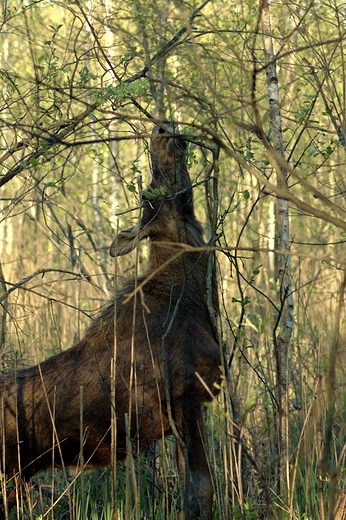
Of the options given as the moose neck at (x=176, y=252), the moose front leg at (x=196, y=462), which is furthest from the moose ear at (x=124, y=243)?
the moose front leg at (x=196, y=462)

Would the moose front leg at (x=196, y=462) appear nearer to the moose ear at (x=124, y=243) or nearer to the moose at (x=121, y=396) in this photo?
the moose at (x=121, y=396)

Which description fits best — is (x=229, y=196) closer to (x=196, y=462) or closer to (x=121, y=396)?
(x=121, y=396)

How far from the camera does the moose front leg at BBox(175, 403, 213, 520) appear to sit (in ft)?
10.5

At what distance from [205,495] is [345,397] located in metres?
2.43

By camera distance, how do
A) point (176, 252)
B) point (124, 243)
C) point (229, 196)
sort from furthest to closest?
point (176, 252), point (124, 243), point (229, 196)

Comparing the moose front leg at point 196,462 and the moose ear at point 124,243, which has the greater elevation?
the moose ear at point 124,243

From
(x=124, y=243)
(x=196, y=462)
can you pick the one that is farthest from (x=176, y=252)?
(x=196, y=462)

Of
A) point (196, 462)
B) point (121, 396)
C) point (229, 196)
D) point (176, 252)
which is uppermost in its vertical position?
point (229, 196)

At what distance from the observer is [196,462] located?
326 centimetres

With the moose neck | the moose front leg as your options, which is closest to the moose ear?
the moose neck

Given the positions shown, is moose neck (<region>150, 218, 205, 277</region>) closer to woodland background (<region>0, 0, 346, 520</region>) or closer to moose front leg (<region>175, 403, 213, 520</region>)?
woodland background (<region>0, 0, 346, 520</region>)

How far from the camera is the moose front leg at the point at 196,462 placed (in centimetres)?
321

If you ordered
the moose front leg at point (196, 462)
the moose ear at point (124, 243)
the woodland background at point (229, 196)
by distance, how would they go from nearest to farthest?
the woodland background at point (229, 196)
the moose front leg at point (196, 462)
the moose ear at point (124, 243)

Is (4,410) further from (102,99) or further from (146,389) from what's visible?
(102,99)
